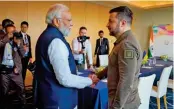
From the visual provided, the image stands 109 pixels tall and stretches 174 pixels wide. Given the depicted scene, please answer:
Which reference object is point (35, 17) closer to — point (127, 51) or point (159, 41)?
point (127, 51)

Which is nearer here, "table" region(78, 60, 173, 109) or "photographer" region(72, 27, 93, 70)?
"table" region(78, 60, 173, 109)

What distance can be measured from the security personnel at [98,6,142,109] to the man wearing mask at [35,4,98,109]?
0.93 feet

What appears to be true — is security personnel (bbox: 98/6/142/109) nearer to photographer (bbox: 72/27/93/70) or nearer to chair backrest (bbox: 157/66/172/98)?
chair backrest (bbox: 157/66/172/98)

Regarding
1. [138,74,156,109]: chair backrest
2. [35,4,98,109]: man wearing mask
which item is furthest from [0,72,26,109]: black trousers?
[138,74,156,109]: chair backrest

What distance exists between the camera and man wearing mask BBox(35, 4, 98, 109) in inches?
56.0

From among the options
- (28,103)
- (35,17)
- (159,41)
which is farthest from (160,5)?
(28,103)

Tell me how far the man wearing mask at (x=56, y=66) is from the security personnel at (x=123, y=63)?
0.28 metres

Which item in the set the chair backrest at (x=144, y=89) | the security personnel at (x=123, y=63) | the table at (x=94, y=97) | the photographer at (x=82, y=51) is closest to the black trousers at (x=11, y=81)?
the photographer at (x=82, y=51)

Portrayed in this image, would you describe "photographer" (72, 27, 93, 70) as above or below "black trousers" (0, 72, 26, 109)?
above

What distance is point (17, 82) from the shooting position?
335cm

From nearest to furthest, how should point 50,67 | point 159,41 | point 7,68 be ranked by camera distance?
point 50,67 < point 7,68 < point 159,41

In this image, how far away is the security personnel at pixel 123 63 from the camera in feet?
4.50

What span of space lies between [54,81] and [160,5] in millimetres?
7098

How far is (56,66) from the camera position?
4.62ft
